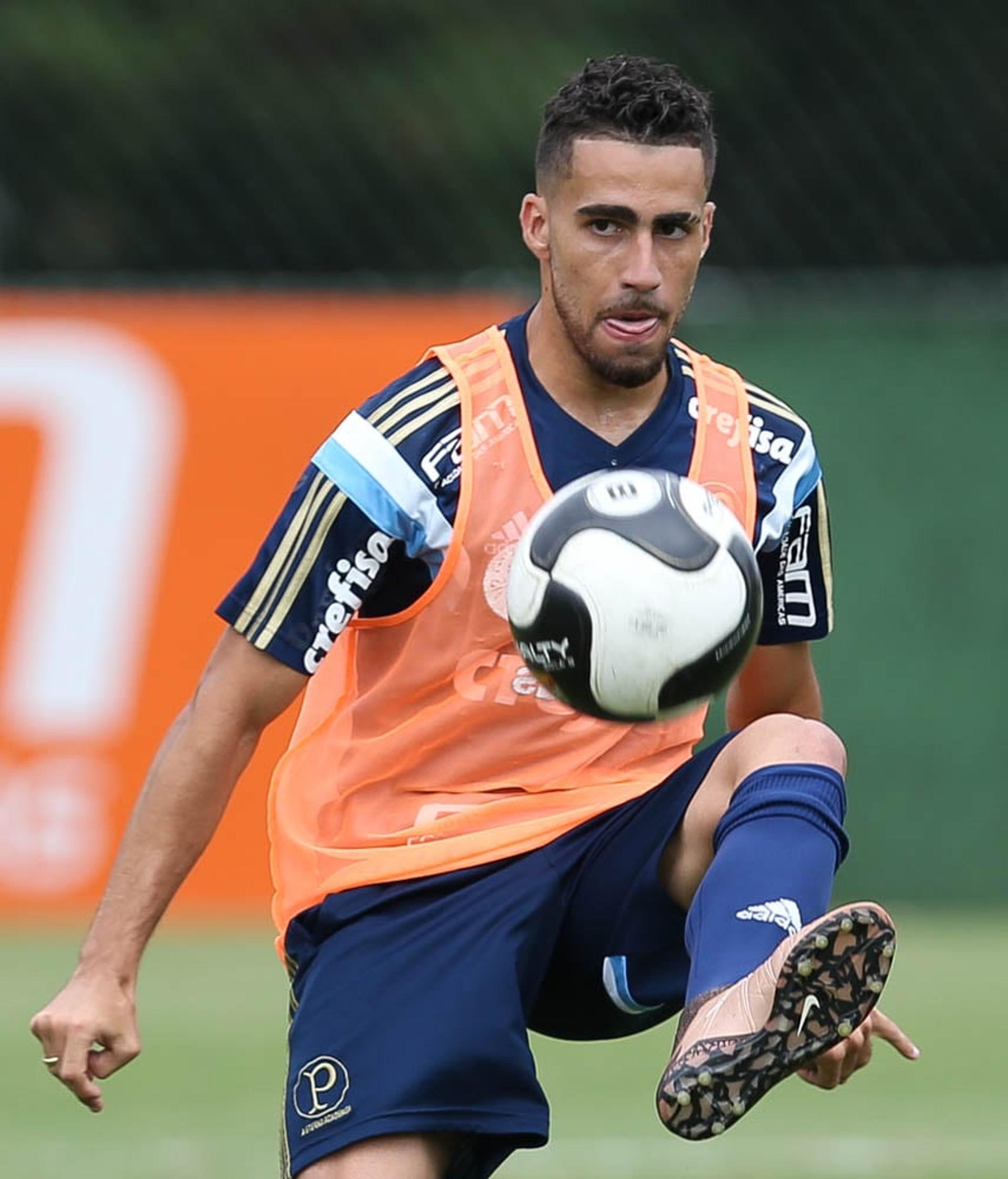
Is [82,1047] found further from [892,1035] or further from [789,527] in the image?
[789,527]

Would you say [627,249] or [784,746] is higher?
[627,249]

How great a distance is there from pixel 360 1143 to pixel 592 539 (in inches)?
40.6

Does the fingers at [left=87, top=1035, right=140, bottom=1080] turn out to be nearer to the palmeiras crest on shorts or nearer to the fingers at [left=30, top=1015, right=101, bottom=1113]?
the fingers at [left=30, top=1015, right=101, bottom=1113]

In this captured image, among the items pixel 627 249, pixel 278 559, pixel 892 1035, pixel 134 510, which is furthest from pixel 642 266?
pixel 134 510

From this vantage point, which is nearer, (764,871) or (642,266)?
(764,871)

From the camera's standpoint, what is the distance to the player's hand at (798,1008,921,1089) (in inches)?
154

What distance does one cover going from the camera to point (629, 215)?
14.4 feet

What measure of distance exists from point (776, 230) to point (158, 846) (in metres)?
7.79

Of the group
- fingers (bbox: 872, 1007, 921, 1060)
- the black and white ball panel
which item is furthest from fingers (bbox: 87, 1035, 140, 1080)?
fingers (bbox: 872, 1007, 921, 1060)

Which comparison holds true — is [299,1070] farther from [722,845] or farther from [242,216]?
[242,216]

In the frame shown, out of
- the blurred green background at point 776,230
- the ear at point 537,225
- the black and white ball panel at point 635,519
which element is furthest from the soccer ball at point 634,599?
the blurred green background at point 776,230

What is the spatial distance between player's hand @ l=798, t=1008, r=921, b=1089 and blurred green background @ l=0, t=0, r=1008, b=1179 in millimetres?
4898

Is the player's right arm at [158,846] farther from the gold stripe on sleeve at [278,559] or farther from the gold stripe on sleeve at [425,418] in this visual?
the gold stripe on sleeve at [425,418]

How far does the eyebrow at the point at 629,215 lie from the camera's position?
4387 millimetres
